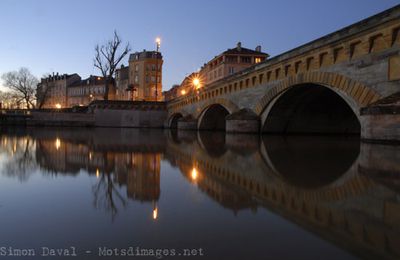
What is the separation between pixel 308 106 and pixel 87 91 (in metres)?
93.1

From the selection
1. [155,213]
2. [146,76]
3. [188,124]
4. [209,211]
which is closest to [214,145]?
[209,211]

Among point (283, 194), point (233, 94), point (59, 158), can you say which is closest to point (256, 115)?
point (233, 94)

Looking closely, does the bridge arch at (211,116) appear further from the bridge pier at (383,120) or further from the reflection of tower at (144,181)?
the reflection of tower at (144,181)

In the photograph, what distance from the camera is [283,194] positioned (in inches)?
197

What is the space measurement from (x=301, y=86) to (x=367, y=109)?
7.35 m

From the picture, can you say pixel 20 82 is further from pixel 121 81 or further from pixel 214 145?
pixel 214 145

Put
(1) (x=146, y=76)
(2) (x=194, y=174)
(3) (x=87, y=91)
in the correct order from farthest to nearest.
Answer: (3) (x=87, y=91)
(1) (x=146, y=76)
(2) (x=194, y=174)

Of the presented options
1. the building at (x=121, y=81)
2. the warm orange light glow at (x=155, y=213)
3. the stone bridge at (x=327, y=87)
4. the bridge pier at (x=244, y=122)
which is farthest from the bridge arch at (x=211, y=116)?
the building at (x=121, y=81)

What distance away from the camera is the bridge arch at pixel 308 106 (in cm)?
1721

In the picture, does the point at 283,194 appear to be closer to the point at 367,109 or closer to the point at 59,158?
the point at 59,158

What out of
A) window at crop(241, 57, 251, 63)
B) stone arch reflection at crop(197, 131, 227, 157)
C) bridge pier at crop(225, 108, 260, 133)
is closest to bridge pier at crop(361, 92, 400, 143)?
stone arch reflection at crop(197, 131, 227, 157)

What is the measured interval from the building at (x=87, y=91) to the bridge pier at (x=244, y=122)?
80.6 m

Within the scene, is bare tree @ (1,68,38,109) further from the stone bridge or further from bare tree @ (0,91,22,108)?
the stone bridge

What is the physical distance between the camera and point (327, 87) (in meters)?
17.2
